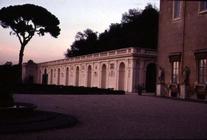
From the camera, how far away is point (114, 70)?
1754 inches

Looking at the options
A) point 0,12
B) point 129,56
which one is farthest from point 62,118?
point 0,12

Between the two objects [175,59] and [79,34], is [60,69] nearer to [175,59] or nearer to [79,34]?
[79,34]

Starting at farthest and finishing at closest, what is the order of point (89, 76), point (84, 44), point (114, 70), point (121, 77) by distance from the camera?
point (84, 44), point (89, 76), point (114, 70), point (121, 77)

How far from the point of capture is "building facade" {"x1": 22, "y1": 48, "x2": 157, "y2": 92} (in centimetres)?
4044

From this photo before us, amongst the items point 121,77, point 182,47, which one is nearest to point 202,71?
point 182,47

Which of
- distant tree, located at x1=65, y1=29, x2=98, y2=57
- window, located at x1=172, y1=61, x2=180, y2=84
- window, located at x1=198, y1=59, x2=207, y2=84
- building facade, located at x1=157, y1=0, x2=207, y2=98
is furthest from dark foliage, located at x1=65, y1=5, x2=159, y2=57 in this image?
window, located at x1=198, y1=59, x2=207, y2=84

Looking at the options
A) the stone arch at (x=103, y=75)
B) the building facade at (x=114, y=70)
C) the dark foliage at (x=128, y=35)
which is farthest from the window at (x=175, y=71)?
the dark foliage at (x=128, y=35)

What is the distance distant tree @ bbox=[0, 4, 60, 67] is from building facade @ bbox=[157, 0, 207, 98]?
1831 cm

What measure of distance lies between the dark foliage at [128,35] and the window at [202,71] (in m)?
28.1

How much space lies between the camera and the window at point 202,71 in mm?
24683

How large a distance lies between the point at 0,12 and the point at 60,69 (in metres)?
23.4

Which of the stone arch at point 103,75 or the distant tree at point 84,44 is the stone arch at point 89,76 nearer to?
the stone arch at point 103,75

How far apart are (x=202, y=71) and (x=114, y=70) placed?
20265 millimetres

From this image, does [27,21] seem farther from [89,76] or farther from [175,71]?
[175,71]
